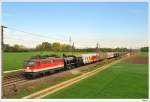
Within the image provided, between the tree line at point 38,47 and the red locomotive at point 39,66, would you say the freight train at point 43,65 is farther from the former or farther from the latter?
the tree line at point 38,47

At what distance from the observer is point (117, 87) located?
37.2ft

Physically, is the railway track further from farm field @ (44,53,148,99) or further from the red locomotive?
farm field @ (44,53,148,99)

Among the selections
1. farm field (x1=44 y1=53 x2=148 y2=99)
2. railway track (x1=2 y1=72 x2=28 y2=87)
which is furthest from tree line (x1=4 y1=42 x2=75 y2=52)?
farm field (x1=44 y1=53 x2=148 y2=99)

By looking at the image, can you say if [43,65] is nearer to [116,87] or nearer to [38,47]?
[38,47]

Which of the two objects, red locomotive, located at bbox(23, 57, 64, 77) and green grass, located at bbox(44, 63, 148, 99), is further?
red locomotive, located at bbox(23, 57, 64, 77)

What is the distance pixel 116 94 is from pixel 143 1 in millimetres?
3666

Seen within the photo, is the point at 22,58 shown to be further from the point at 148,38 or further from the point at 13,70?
the point at 148,38

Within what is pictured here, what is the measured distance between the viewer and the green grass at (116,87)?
34.2ft

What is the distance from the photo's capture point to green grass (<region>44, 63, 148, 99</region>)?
10.4 metres

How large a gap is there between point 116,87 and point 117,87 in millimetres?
70

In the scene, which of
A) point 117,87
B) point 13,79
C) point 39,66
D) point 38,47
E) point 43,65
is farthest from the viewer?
point 43,65

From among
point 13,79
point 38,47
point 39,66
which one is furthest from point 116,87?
point 39,66

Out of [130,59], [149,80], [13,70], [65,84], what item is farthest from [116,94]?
[130,59]

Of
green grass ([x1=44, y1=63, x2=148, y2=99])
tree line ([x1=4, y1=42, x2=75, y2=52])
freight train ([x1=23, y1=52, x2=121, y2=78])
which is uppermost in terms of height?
tree line ([x1=4, y1=42, x2=75, y2=52])
